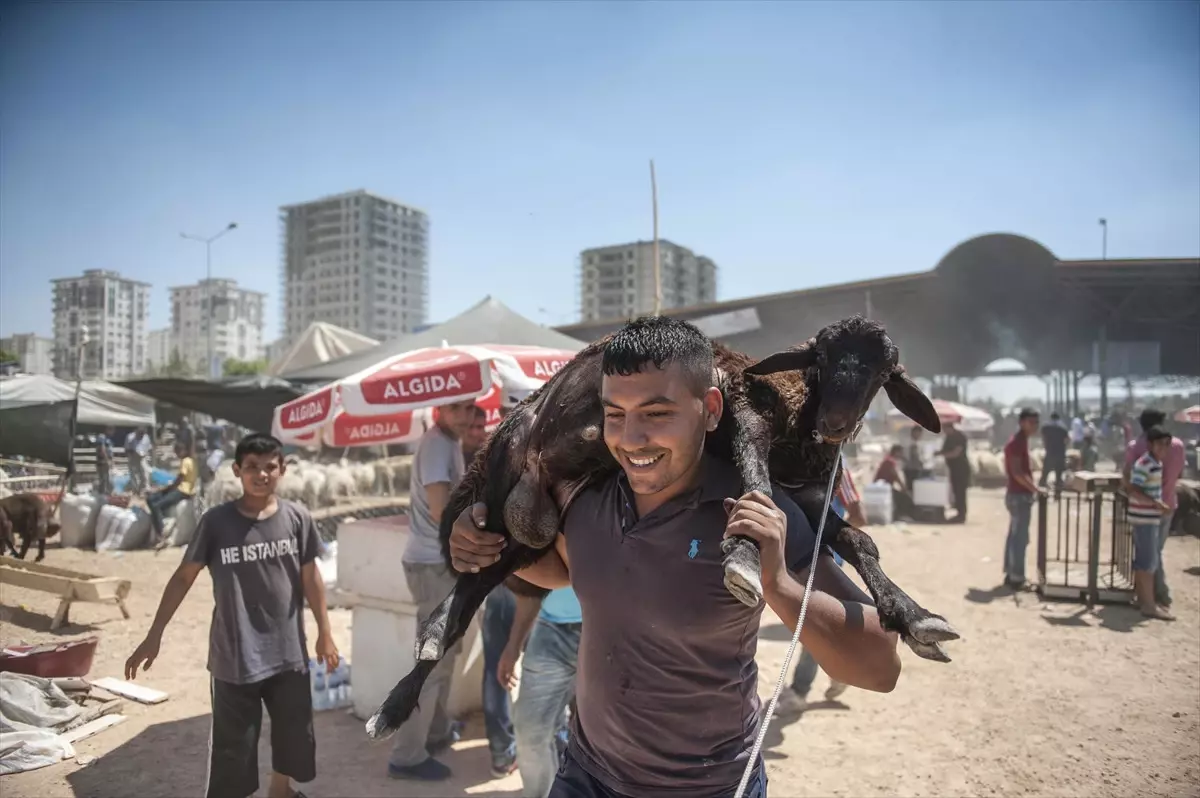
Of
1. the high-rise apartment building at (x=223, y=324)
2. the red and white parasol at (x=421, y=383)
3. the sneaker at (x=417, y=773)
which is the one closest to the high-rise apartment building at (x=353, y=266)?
the high-rise apartment building at (x=223, y=324)

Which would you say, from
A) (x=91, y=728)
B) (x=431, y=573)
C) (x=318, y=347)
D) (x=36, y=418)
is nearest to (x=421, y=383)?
(x=431, y=573)

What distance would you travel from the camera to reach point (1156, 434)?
728 cm

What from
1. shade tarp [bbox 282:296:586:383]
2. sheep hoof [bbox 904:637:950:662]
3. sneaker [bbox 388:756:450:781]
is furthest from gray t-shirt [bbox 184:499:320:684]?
shade tarp [bbox 282:296:586:383]

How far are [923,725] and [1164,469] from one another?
435 centimetres

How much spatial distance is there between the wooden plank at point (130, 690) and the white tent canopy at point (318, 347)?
340 inches

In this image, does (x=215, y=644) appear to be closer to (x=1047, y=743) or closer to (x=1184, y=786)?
(x=1047, y=743)

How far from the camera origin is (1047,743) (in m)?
5.02

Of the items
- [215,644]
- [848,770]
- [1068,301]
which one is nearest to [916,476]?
[1068,301]

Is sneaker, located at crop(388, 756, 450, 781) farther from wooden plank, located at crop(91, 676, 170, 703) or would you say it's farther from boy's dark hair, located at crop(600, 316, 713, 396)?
boy's dark hair, located at crop(600, 316, 713, 396)

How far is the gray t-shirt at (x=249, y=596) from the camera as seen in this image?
12.1ft

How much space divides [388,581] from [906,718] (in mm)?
4151

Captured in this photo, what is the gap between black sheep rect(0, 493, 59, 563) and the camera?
5633mm

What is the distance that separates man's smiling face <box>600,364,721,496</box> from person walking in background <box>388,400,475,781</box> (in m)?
2.98

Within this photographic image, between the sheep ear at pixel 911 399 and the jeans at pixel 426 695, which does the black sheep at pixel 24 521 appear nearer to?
the jeans at pixel 426 695
